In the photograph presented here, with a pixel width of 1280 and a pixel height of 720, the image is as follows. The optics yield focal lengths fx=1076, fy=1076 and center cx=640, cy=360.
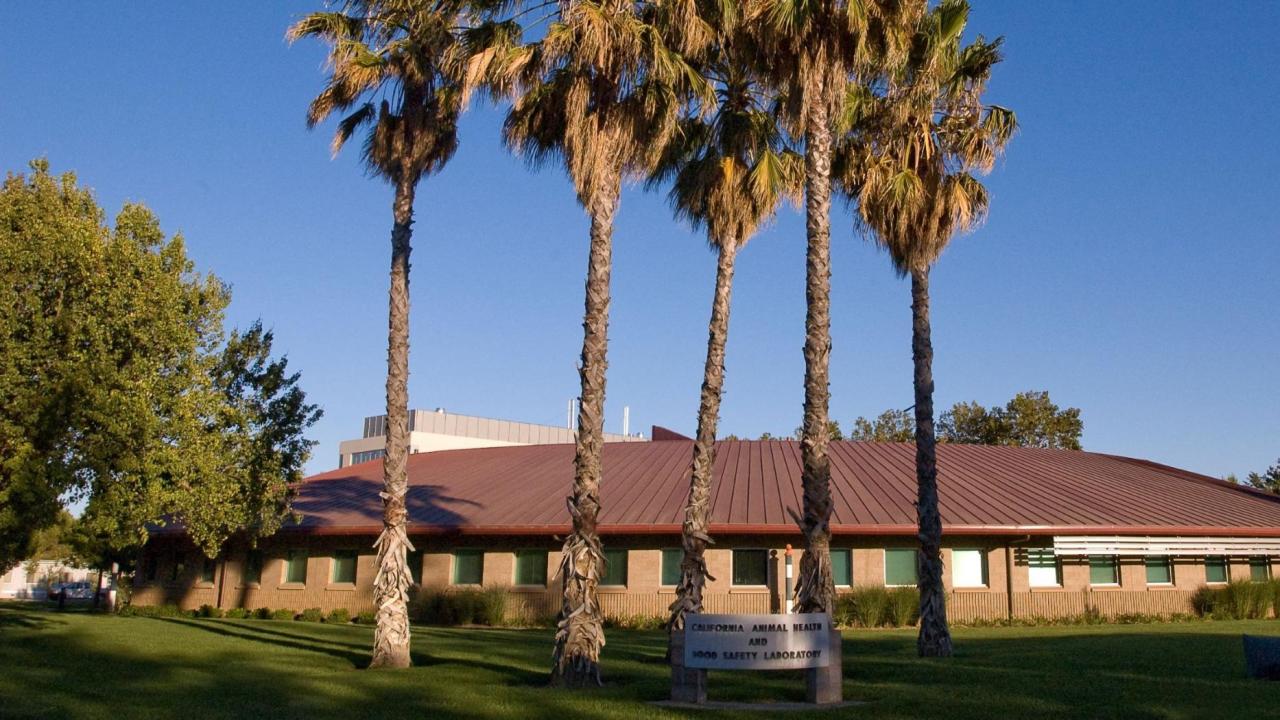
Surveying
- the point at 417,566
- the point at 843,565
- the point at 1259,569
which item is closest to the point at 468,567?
the point at 417,566

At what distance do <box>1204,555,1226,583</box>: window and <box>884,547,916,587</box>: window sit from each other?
10.5 metres

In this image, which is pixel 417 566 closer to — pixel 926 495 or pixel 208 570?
pixel 208 570

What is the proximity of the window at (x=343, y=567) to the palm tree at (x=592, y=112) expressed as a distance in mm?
21902

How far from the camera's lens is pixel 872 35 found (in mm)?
20422

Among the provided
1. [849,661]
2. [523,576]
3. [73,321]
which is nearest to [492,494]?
[523,576]

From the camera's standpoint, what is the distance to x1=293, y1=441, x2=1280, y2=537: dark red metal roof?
35.0 metres

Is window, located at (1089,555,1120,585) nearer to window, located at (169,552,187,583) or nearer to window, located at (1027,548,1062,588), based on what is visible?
window, located at (1027,548,1062,588)

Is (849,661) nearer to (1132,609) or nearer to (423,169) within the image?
(423,169)

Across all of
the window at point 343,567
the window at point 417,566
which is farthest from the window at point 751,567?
the window at point 343,567

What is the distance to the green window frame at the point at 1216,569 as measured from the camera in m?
36.9

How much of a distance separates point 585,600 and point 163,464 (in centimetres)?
1391

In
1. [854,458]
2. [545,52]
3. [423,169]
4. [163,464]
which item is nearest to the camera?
[545,52]

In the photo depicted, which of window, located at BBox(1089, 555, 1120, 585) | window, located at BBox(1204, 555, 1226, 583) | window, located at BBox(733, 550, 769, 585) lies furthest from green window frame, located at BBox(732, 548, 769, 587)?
window, located at BBox(1204, 555, 1226, 583)

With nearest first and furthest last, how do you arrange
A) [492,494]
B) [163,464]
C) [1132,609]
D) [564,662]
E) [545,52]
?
[564,662]
[545,52]
[163,464]
[1132,609]
[492,494]
